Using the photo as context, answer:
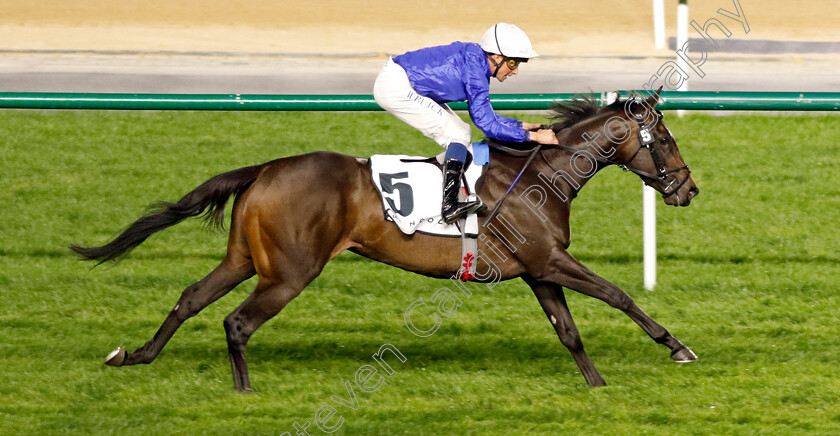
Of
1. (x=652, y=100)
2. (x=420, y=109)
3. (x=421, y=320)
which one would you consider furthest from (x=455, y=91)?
(x=421, y=320)

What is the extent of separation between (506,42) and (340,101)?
1720 millimetres

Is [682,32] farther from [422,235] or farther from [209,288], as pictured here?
[209,288]

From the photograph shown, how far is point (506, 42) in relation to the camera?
557cm

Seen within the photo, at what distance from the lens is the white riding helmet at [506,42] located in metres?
5.57

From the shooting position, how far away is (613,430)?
5.16 meters

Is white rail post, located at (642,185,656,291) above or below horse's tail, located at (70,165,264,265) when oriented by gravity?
above

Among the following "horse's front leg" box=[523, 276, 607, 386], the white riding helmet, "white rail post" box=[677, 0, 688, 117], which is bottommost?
"horse's front leg" box=[523, 276, 607, 386]

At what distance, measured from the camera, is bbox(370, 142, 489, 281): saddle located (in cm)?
563

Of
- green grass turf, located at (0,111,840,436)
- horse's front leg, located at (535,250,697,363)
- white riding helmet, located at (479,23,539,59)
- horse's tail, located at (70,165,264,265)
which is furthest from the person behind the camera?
horse's tail, located at (70,165,264,265)

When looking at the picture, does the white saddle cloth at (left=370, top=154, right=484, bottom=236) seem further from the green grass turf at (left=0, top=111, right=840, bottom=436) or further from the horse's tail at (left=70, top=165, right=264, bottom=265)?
the green grass turf at (left=0, top=111, right=840, bottom=436)

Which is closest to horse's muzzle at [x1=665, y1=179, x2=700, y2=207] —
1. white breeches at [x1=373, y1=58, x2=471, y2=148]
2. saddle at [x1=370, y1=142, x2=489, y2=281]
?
saddle at [x1=370, y1=142, x2=489, y2=281]

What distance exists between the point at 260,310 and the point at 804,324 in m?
3.33

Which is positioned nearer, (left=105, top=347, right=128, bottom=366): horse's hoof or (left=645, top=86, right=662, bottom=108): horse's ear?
(left=645, top=86, right=662, bottom=108): horse's ear

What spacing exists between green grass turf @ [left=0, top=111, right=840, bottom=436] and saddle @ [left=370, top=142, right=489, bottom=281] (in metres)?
0.78
